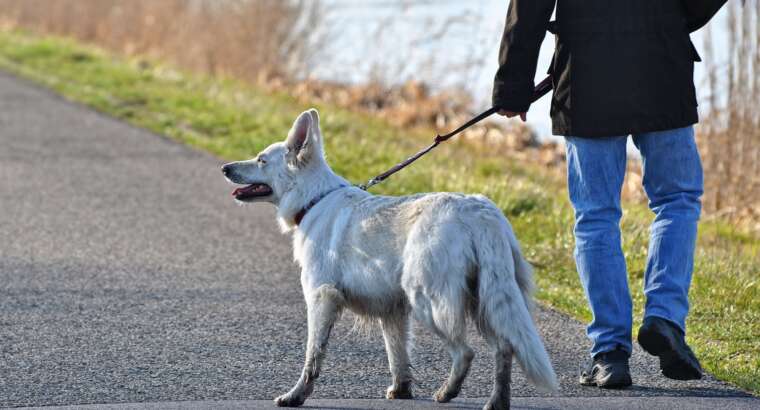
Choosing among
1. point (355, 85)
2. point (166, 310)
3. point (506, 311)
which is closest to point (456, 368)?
point (506, 311)

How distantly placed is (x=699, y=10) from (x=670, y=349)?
1431 millimetres

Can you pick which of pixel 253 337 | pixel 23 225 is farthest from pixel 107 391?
pixel 23 225

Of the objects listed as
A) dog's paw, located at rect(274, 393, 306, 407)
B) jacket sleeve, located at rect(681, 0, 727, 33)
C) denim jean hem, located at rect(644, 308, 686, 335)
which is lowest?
dog's paw, located at rect(274, 393, 306, 407)

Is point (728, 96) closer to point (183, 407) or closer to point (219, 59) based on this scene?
point (183, 407)

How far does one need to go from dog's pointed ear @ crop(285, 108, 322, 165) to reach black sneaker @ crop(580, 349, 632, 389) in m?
1.50

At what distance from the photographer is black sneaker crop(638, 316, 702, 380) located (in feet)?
17.1

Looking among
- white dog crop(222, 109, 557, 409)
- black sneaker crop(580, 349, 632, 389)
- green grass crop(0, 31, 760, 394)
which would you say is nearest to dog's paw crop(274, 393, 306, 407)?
white dog crop(222, 109, 557, 409)

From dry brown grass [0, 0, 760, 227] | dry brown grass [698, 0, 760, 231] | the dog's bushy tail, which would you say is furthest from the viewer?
dry brown grass [0, 0, 760, 227]

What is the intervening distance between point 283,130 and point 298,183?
7229 mm

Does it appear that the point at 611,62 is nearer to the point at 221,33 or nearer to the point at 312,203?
the point at 312,203

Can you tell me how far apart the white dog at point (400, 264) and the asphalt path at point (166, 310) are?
28 cm

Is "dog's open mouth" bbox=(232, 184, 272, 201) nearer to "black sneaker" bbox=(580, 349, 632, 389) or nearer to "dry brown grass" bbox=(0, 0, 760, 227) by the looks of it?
"black sneaker" bbox=(580, 349, 632, 389)

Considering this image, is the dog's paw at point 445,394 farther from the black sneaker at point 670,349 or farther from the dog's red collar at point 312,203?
the dog's red collar at point 312,203

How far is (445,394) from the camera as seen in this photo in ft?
17.1
